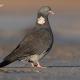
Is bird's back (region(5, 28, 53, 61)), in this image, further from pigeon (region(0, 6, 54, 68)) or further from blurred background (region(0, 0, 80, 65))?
blurred background (region(0, 0, 80, 65))

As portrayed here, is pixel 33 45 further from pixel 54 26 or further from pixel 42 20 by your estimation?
pixel 54 26

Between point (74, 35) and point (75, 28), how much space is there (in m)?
1.54

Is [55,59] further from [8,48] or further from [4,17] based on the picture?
[4,17]

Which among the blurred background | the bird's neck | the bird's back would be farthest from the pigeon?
the blurred background

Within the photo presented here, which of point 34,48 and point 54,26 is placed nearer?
point 34,48

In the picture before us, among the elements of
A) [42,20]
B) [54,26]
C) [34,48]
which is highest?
[42,20]

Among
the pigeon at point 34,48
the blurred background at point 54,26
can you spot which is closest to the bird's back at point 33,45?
the pigeon at point 34,48

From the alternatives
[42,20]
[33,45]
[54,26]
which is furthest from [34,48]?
[54,26]

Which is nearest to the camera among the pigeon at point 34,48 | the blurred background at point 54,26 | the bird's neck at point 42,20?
the pigeon at point 34,48

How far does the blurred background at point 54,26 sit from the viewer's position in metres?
12.2

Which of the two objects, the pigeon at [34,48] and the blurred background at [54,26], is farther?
the blurred background at [54,26]

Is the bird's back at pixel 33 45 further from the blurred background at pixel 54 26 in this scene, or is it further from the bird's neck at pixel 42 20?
the blurred background at pixel 54 26

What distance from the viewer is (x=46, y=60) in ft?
35.8

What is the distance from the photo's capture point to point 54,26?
17.0 meters
